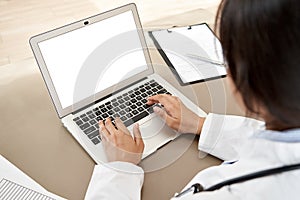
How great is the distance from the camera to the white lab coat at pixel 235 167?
0.52 metres

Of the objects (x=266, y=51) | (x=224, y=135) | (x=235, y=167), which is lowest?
(x=224, y=135)

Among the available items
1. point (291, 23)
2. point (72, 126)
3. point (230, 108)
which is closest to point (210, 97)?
point (230, 108)

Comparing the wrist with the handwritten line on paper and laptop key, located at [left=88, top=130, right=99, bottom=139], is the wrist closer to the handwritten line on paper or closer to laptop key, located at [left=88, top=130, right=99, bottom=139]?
laptop key, located at [left=88, top=130, right=99, bottom=139]

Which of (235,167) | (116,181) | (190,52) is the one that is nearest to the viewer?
(235,167)

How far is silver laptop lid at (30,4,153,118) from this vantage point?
947mm

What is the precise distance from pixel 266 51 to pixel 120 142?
1.53 ft

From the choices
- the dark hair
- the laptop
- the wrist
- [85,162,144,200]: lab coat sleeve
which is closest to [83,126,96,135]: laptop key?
the laptop

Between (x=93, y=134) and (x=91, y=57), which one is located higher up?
(x=91, y=57)

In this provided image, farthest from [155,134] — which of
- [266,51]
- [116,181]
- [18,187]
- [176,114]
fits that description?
[266,51]

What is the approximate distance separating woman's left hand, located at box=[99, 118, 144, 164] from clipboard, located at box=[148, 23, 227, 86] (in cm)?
24

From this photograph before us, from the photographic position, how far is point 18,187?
2.69 ft

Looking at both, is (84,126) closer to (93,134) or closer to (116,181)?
(93,134)

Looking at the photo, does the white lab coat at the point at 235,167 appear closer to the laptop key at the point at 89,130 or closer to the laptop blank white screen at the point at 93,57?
the laptop key at the point at 89,130

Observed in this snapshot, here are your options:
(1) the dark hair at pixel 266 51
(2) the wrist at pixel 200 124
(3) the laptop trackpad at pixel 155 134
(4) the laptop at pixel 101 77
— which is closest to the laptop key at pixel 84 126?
(4) the laptop at pixel 101 77
